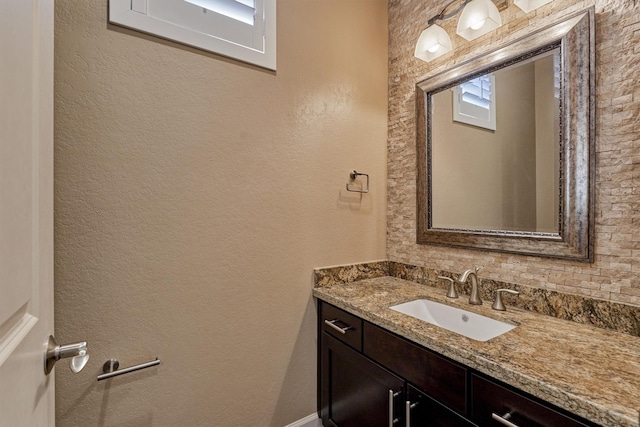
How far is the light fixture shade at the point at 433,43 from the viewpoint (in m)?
1.56

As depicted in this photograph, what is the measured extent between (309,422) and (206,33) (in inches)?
80.5

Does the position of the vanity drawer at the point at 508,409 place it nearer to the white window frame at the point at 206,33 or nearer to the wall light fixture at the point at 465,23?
the wall light fixture at the point at 465,23

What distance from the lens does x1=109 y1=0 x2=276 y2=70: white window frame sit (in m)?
1.15

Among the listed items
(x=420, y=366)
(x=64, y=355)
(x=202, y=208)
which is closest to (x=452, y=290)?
(x=420, y=366)

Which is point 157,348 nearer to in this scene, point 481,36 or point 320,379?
point 320,379

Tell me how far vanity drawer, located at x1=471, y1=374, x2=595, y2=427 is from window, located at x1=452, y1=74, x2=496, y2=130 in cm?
118

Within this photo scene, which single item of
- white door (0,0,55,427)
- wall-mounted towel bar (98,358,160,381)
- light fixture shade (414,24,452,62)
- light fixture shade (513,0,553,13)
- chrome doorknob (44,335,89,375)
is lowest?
wall-mounted towel bar (98,358,160,381)

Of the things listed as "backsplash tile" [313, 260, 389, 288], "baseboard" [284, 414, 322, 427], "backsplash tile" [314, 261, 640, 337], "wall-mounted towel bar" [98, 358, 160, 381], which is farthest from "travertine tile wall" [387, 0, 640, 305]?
"wall-mounted towel bar" [98, 358, 160, 381]

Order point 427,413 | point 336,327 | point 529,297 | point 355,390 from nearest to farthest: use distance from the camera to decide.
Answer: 1. point 427,413
2. point 529,297
3. point 355,390
4. point 336,327

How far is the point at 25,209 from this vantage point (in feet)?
1.58

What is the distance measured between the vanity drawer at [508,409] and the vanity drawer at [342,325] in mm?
544

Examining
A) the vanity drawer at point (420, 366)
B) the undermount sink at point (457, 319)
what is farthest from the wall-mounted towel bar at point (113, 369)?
the undermount sink at point (457, 319)

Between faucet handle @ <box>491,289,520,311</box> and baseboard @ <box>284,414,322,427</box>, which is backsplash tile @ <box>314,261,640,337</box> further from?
baseboard @ <box>284,414,322,427</box>

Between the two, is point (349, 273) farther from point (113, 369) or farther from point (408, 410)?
point (113, 369)
